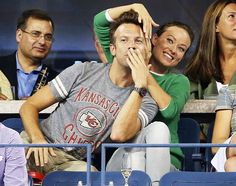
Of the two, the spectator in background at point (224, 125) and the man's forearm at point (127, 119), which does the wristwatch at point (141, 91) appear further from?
the spectator in background at point (224, 125)

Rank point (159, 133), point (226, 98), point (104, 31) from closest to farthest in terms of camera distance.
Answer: point (159, 133)
point (226, 98)
point (104, 31)

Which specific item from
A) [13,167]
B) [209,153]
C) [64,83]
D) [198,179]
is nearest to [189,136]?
[209,153]

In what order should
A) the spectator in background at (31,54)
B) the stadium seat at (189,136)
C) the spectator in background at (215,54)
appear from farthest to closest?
the spectator in background at (31,54) → the spectator in background at (215,54) → the stadium seat at (189,136)

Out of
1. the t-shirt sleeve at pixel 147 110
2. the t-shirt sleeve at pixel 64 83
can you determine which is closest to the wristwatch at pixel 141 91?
the t-shirt sleeve at pixel 147 110

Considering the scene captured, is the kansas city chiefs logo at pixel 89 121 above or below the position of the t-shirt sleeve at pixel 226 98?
below

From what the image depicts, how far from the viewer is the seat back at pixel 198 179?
5328mm

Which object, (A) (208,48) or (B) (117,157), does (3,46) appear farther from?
(B) (117,157)

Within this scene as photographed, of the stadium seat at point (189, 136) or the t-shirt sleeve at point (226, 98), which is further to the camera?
the stadium seat at point (189, 136)

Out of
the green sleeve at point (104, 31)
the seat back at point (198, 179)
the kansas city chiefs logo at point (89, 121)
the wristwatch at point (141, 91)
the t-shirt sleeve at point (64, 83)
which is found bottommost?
the seat back at point (198, 179)

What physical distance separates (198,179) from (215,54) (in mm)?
1474

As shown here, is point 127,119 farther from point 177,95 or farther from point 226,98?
point 226,98

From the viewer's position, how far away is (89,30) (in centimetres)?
829

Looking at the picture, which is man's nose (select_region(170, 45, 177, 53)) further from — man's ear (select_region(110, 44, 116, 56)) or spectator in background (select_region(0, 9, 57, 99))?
spectator in background (select_region(0, 9, 57, 99))

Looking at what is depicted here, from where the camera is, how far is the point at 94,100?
19.5 ft
